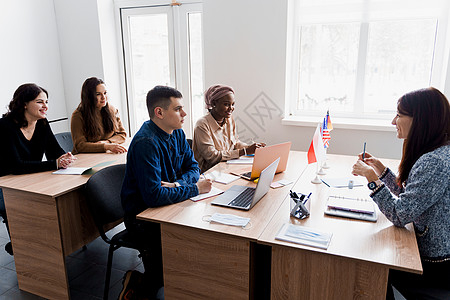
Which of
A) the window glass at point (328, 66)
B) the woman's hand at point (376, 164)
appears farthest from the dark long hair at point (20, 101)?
the window glass at point (328, 66)

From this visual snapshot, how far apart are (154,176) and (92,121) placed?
1542 millimetres

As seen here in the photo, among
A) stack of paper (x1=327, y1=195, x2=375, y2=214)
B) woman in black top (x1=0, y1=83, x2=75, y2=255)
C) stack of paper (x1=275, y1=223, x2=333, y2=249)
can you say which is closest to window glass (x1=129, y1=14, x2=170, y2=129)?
woman in black top (x1=0, y1=83, x2=75, y2=255)

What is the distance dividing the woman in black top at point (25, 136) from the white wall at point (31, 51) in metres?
1.50

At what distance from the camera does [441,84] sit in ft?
10.9

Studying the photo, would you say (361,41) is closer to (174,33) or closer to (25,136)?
(174,33)

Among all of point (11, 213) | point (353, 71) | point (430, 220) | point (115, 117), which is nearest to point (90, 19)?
point (115, 117)

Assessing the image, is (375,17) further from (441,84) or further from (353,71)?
(441,84)

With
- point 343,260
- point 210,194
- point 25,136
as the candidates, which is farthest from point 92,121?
point 343,260

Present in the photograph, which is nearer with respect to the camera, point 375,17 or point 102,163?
point 102,163

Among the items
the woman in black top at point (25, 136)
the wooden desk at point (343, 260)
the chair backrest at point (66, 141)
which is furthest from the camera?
the chair backrest at point (66, 141)

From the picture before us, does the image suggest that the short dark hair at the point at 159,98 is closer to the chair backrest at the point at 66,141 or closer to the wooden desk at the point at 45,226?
the wooden desk at the point at 45,226

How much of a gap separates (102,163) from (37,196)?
2.17 feet

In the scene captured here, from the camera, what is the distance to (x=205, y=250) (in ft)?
5.47

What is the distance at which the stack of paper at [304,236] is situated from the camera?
4.87ft
